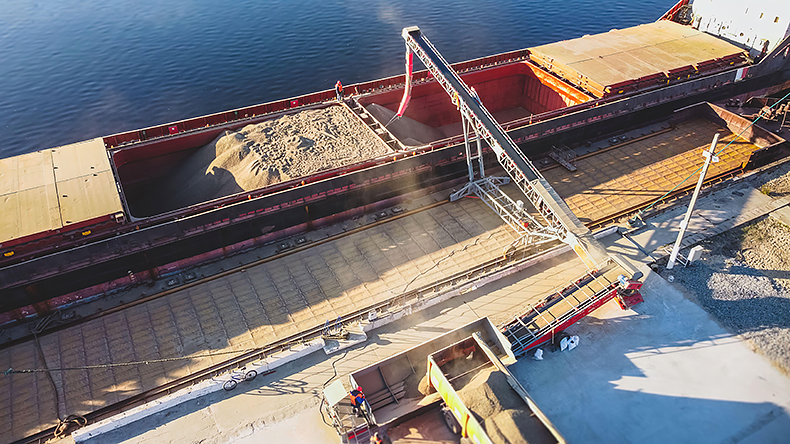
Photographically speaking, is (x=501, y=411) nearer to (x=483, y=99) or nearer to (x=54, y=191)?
(x=54, y=191)

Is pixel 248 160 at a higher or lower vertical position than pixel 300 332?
higher

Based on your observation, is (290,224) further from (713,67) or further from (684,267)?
(713,67)

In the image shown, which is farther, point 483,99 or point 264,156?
point 483,99

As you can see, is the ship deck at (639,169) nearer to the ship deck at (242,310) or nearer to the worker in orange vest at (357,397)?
the ship deck at (242,310)

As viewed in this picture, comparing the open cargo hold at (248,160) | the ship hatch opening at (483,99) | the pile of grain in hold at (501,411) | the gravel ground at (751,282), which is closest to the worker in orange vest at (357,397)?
the pile of grain in hold at (501,411)

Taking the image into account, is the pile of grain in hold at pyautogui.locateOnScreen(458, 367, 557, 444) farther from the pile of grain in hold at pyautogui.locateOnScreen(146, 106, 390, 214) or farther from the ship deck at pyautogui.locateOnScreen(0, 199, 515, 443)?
the pile of grain in hold at pyautogui.locateOnScreen(146, 106, 390, 214)

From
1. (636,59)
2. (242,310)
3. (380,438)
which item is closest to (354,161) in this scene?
(242,310)
